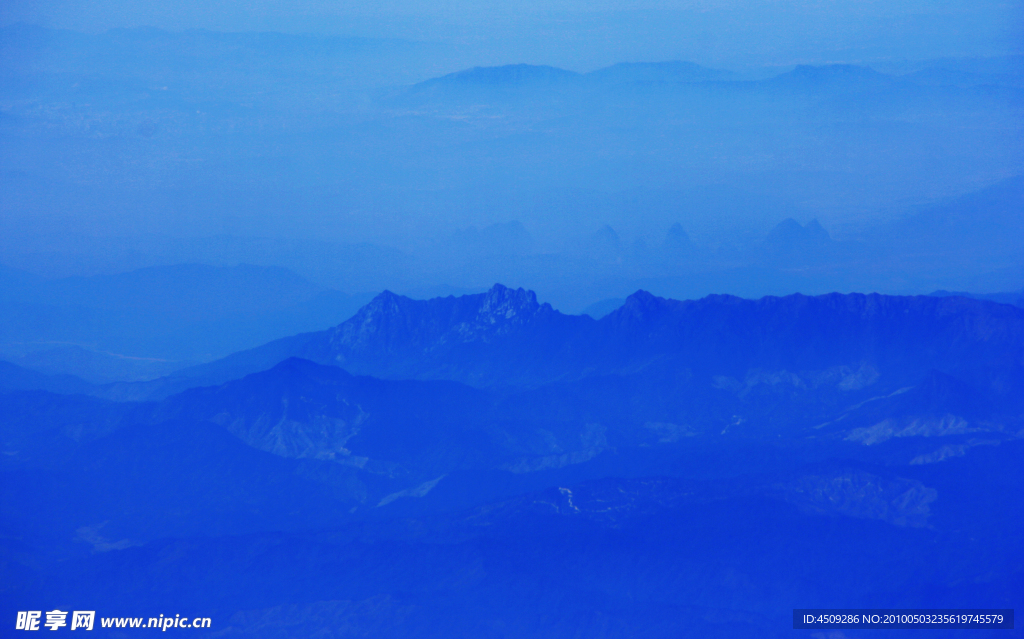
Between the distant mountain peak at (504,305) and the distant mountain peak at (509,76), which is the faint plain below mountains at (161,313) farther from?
the distant mountain peak at (509,76)

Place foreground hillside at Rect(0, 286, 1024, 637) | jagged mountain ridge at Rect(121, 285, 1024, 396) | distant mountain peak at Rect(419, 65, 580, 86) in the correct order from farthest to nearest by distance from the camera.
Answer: distant mountain peak at Rect(419, 65, 580, 86)
jagged mountain ridge at Rect(121, 285, 1024, 396)
foreground hillside at Rect(0, 286, 1024, 637)

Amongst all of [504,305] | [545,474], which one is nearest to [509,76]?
[504,305]

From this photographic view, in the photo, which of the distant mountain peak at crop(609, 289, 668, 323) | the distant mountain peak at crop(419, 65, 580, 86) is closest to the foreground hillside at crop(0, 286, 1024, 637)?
the distant mountain peak at crop(609, 289, 668, 323)

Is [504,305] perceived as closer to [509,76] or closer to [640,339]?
[640,339]

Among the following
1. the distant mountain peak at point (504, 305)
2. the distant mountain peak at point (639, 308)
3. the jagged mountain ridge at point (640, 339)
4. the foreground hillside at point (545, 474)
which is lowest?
the foreground hillside at point (545, 474)

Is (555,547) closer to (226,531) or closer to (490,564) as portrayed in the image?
(490,564)

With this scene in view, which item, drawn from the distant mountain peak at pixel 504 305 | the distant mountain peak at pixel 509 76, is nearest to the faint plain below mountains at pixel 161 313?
the distant mountain peak at pixel 504 305

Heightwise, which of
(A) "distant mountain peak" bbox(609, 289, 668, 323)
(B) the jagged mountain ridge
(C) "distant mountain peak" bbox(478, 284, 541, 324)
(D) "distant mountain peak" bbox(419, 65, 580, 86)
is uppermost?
(D) "distant mountain peak" bbox(419, 65, 580, 86)

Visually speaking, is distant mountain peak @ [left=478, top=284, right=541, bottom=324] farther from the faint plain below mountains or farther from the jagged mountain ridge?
the faint plain below mountains

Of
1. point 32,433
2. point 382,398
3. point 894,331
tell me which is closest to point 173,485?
point 32,433

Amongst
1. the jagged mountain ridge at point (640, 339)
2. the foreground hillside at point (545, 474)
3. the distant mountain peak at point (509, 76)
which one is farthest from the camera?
the distant mountain peak at point (509, 76)

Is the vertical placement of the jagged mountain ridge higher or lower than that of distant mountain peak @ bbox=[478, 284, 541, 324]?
lower
